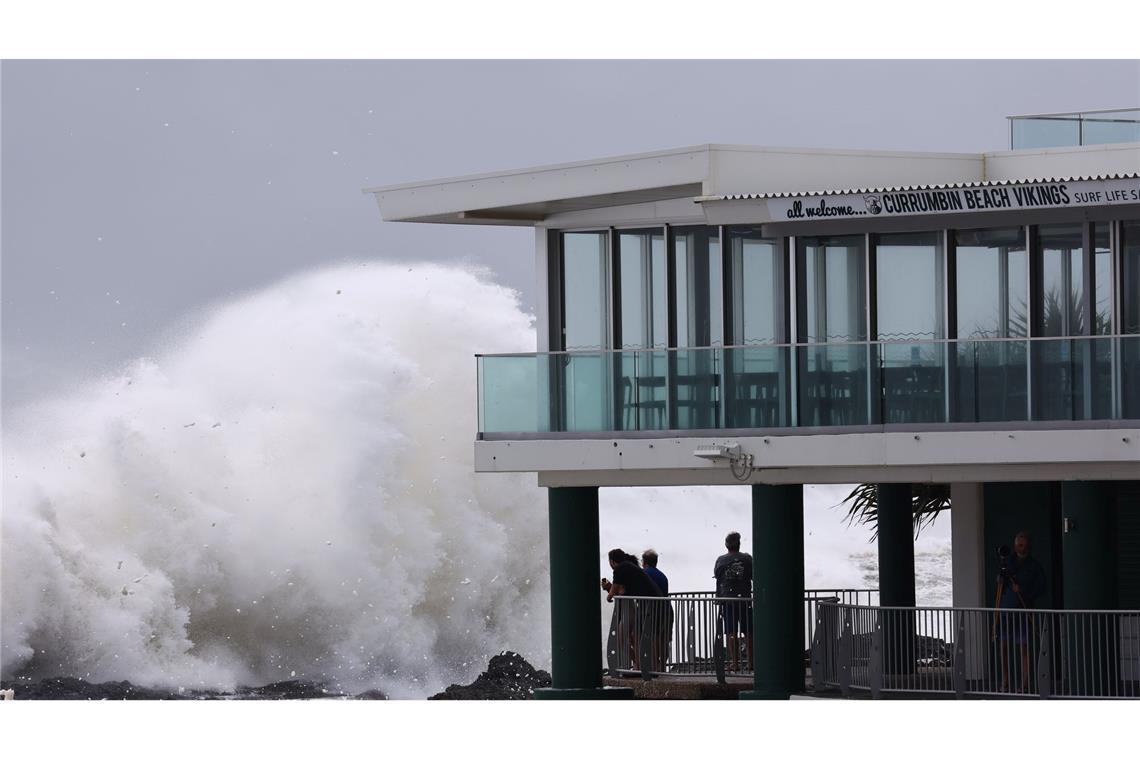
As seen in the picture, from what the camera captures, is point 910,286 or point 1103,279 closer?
point 1103,279

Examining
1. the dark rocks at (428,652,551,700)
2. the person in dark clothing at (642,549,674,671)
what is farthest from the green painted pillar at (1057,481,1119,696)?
the dark rocks at (428,652,551,700)

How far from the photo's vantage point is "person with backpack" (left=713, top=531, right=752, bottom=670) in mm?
27609

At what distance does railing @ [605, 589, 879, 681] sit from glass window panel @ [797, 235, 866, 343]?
3.23 metres

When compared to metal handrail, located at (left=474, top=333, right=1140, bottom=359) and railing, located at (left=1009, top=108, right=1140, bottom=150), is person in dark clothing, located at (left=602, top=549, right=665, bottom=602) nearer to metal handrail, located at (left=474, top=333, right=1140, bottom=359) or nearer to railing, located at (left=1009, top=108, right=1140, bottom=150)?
metal handrail, located at (left=474, top=333, right=1140, bottom=359)

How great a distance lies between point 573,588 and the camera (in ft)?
93.1

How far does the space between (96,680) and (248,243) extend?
27.7 meters

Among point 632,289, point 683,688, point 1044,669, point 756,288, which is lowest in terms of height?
point 683,688

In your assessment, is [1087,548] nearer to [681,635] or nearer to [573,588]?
[681,635]

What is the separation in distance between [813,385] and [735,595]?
3.63 meters

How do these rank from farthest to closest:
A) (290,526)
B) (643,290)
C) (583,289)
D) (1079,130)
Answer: (290,526) → (1079,130) → (583,289) → (643,290)

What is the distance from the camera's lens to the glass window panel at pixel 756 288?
2631 cm

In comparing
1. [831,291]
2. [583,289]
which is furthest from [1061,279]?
[583,289]

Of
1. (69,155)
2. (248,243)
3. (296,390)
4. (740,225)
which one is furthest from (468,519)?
(740,225)

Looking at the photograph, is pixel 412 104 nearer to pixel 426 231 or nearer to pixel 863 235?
pixel 426 231
